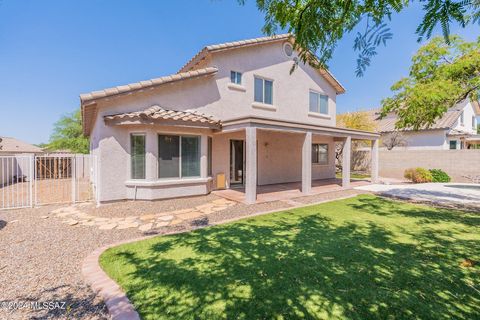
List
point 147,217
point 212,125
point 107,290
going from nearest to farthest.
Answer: point 107,290
point 147,217
point 212,125

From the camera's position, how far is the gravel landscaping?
3.95 m

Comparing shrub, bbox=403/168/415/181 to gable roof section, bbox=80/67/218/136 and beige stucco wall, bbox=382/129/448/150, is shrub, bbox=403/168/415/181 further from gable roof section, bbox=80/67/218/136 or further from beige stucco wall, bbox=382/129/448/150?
gable roof section, bbox=80/67/218/136

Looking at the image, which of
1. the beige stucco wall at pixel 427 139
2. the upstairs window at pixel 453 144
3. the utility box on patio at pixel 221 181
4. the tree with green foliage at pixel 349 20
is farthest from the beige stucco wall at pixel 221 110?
the upstairs window at pixel 453 144

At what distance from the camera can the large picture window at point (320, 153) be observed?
1961 centimetres

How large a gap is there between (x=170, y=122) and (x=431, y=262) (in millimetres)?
10249

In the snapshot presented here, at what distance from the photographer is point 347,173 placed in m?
15.8

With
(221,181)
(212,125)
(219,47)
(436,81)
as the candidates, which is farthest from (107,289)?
(436,81)

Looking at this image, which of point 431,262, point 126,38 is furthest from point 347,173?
point 126,38

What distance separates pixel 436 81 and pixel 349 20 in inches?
407

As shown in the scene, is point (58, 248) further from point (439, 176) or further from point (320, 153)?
point (439, 176)

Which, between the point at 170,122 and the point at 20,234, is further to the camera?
the point at 170,122

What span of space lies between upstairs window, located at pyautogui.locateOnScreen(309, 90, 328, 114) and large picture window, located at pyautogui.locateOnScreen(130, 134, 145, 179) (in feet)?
45.1

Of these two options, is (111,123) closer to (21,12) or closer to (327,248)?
(21,12)

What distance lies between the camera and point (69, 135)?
42844 millimetres
